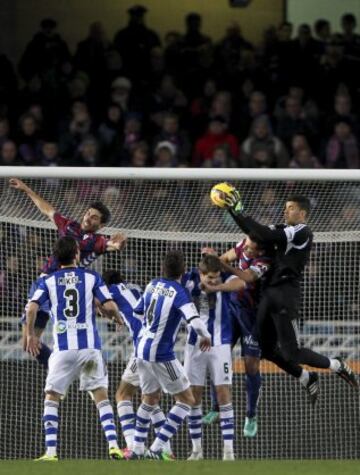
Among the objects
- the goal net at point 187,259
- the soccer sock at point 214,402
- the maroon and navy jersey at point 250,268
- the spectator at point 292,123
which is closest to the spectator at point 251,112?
the spectator at point 292,123

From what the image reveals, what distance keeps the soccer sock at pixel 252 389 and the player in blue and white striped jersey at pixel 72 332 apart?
140cm

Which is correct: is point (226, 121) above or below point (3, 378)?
above

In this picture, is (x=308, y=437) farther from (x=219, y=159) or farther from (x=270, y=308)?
(x=219, y=159)

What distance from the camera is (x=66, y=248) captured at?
35.9 ft

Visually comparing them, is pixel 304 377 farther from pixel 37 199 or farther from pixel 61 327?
pixel 37 199

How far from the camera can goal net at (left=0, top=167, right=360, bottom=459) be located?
12.1m

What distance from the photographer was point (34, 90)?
677 inches

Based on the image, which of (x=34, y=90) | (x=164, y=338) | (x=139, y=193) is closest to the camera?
(x=164, y=338)

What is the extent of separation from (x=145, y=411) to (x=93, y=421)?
4.80ft

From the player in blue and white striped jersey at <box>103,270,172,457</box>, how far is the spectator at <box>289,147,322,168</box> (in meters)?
4.46

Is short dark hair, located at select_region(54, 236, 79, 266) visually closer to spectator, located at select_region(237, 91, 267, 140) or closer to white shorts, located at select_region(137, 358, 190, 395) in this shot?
white shorts, located at select_region(137, 358, 190, 395)

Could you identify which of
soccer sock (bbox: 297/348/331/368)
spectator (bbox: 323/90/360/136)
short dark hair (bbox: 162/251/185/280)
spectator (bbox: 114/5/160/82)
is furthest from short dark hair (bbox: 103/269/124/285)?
spectator (bbox: 114/5/160/82)

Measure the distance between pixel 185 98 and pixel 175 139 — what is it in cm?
96

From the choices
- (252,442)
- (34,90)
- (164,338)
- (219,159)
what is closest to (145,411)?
(164,338)
